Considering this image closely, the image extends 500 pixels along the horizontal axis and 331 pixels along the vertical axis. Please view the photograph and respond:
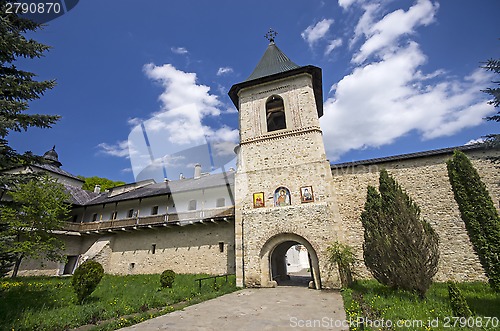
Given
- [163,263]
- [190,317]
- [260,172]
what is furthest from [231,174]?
[190,317]

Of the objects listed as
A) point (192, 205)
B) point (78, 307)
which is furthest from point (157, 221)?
point (78, 307)

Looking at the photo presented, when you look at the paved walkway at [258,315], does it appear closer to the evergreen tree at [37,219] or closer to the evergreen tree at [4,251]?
the evergreen tree at [4,251]

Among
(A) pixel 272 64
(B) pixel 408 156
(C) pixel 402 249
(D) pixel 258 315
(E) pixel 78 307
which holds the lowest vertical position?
(D) pixel 258 315

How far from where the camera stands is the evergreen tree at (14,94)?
577 centimetres

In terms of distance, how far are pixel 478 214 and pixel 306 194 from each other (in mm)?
6831

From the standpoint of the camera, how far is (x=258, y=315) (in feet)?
21.7

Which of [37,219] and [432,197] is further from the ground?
[432,197]

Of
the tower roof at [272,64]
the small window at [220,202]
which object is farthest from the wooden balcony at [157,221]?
the tower roof at [272,64]

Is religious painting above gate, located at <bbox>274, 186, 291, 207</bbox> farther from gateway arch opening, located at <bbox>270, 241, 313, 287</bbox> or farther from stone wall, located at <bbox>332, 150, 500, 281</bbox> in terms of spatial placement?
gateway arch opening, located at <bbox>270, 241, 313, 287</bbox>

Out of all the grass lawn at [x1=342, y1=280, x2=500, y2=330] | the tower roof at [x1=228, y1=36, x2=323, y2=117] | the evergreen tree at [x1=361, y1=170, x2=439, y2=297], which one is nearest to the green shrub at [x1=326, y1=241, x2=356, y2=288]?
the evergreen tree at [x1=361, y1=170, x2=439, y2=297]

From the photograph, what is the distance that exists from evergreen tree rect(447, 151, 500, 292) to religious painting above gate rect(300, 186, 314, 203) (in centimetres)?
605

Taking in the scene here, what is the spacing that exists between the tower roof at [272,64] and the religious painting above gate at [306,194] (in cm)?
783

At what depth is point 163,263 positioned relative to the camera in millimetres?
16688

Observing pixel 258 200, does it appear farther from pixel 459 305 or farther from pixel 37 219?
pixel 37 219
